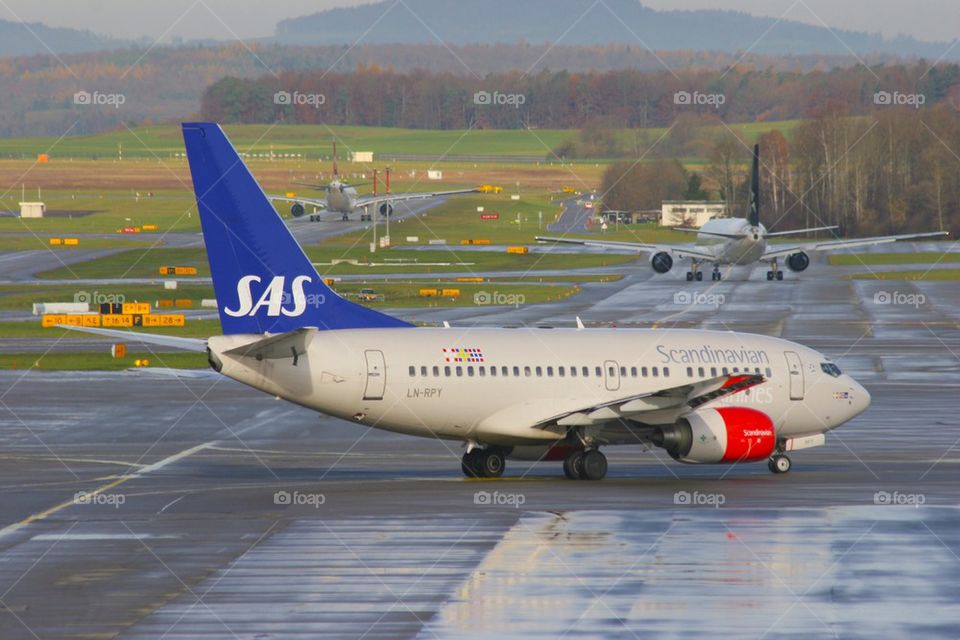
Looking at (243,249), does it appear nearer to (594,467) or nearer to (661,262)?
(594,467)

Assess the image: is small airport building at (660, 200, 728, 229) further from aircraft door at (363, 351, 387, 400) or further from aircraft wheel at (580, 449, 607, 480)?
aircraft door at (363, 351, 387, 400)

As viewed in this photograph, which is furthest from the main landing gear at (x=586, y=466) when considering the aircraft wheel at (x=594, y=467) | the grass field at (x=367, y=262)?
the grass field at (x=367, y=262)

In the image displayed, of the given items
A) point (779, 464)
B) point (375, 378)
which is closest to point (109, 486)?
point (375, 378)

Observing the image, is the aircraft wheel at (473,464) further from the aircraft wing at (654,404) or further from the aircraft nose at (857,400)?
the aircraft nose at (857,400)

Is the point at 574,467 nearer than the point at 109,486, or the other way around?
the point at 109,486

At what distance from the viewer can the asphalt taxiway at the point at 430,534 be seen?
2180cm

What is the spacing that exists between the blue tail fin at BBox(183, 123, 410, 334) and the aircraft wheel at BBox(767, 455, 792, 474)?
11.6 m

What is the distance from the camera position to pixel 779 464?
3728cm

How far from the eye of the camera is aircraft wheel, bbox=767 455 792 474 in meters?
37.2

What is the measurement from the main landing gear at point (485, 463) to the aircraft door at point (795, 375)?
7455mm

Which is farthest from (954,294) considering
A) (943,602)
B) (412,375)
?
(943,602)

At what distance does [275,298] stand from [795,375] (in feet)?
42.5

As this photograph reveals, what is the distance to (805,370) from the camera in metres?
38.3

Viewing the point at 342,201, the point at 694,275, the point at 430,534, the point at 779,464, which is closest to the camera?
the point at 430,534
